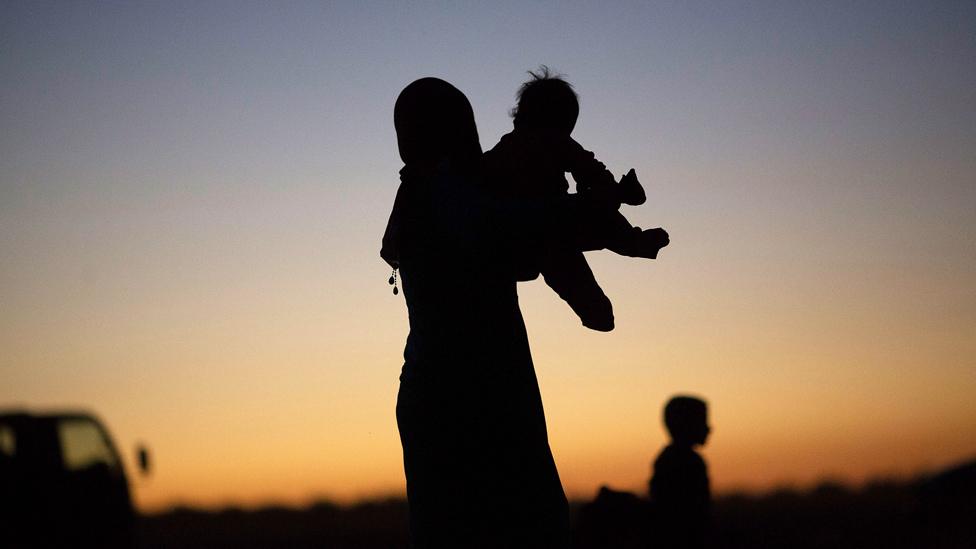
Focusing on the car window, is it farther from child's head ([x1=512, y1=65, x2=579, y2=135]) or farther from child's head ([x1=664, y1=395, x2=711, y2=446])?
child's head ([x1=512, y1=65, x2=579, y2=135])

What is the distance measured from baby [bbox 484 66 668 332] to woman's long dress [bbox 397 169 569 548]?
0.45ft

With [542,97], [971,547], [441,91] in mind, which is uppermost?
[542,97]

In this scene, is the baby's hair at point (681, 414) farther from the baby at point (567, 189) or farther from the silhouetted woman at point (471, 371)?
the silhouetted woman at point (471, 371)

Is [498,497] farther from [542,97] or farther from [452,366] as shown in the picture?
[542,97]

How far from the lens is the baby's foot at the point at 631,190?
3.38 metres

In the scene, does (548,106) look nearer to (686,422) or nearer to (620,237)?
(620,237)

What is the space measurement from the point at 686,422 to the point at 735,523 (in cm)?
1700

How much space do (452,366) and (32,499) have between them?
8.78 meters

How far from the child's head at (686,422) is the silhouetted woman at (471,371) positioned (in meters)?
3.85

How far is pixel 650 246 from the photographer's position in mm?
3559

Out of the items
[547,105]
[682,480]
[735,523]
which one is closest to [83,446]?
[682,480]

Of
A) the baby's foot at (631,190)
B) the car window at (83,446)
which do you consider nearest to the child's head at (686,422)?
the baby's foot at (631,190)

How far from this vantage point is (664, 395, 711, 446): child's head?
706 centimetres

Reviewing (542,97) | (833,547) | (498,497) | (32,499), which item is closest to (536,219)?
(498,497)
